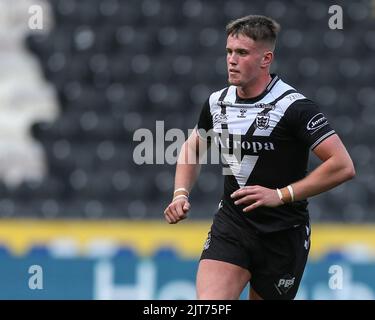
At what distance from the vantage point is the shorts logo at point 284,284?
5387 millimetres

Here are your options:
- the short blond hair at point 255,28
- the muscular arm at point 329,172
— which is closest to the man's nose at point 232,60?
the short blond hair at point 255,28

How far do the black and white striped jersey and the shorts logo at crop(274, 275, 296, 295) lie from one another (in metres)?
0.29

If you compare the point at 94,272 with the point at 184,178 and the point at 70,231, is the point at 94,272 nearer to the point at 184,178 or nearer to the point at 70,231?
the point at 70,231

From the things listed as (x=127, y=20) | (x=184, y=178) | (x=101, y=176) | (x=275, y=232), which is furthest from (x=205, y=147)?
(x=127, y=20)

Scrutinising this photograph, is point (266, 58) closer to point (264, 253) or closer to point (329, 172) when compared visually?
point (329, 172)

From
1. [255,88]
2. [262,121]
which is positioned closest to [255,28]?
[255,88]

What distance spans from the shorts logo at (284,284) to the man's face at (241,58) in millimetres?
1066

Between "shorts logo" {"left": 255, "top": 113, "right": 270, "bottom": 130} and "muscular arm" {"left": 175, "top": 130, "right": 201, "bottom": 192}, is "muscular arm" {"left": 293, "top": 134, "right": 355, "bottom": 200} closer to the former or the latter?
"shorts logo" {"left": 255, "top": 113, "right": 270, "bottom": 130}

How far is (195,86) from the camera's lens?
36.3 ft

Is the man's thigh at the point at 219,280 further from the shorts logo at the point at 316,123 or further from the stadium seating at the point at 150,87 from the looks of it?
the stadium seating at the point at 150,87

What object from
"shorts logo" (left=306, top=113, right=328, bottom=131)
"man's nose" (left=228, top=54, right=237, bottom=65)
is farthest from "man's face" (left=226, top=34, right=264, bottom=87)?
"shorts logo" (left=306, top=113, right=328, bottom=131)

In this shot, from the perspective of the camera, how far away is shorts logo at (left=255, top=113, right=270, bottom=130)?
5.22 m

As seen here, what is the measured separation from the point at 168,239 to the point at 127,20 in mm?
3964

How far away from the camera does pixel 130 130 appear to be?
1074cm
